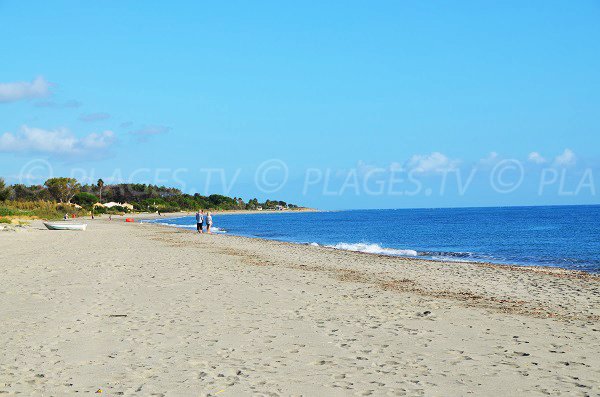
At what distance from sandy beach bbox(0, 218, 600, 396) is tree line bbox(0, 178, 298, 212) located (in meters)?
70.6

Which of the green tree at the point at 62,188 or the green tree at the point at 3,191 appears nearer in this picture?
the green tree at the point at 3,191

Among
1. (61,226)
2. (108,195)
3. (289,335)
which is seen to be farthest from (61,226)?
(108,195)

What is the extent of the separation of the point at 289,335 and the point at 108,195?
164653mm

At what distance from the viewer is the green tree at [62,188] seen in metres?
122

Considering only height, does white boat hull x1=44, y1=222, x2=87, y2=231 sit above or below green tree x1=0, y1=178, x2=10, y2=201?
below

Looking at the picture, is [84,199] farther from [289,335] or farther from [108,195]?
[289,335]

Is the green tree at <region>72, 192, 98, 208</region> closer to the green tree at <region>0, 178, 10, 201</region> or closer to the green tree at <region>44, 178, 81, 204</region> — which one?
the green tree at <region>44, 178, 81, 204</region>

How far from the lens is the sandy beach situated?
6.15 meters

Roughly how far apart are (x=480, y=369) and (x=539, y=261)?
74.7 ft

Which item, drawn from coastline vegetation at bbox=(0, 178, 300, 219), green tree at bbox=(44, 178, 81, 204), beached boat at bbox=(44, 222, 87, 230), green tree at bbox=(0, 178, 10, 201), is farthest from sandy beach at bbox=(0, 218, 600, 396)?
green tree at bbox=(44, 178, 81, 204)

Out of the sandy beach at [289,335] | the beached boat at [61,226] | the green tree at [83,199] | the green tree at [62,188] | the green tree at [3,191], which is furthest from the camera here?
the green tree at [83,199]

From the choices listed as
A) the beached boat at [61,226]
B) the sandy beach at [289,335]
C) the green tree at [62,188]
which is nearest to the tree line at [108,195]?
the green tree at [62,188]

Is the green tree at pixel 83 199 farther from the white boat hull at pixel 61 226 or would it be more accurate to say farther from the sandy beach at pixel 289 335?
the sandy beach at pixel 289 335

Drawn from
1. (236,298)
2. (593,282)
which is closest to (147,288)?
(236,298)
